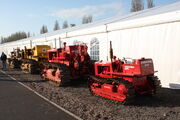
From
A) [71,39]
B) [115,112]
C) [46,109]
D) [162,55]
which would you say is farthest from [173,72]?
[71,39]

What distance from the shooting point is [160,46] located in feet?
30.8

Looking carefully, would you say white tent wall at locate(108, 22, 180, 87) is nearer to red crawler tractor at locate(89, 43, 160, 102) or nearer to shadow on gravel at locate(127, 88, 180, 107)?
shadow on gravel at locate(127, 88, 180, 107)

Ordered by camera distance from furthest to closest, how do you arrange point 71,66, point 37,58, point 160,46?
point 37,58 → point 71,66 → point 160,46

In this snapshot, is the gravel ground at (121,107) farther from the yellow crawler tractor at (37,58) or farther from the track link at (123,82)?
the yellow crawler tractor at (37,58)

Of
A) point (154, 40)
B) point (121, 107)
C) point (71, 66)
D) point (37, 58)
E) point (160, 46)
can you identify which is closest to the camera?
point (121, 107)

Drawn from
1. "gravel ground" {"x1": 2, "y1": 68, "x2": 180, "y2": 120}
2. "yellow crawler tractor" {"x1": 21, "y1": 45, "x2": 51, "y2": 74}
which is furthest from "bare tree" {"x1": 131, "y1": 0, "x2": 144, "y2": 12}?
"gravel ground" {"x1": 2, "y1": 68, "x2": 180, "y2": 120}

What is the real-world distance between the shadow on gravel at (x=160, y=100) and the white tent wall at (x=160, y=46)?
88 centimetres

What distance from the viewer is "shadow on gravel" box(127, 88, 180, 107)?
274 inches

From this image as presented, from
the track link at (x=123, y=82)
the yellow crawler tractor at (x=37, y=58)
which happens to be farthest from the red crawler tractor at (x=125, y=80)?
the yellow crawler tractor at (x=37, y=58)

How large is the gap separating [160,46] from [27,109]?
21.4 feet

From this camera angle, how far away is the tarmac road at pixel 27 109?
598 centimetres

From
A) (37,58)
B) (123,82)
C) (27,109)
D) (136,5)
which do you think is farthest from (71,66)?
(136,5)

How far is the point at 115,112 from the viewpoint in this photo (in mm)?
6227

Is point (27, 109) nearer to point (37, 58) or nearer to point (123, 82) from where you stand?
point (123, 82)
